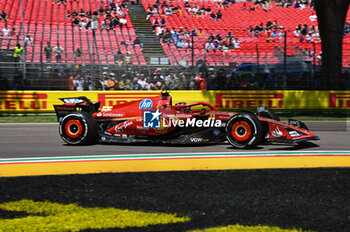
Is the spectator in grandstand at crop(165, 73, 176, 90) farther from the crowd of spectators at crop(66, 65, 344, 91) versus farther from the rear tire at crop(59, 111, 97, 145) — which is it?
the rear tire at crop(59, 111, 97, 145)

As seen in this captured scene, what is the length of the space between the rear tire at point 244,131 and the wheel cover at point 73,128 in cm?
264

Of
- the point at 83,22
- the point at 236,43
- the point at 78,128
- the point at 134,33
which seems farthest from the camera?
the point at 83,22

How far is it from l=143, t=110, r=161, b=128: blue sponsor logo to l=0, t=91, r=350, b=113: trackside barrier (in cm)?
647

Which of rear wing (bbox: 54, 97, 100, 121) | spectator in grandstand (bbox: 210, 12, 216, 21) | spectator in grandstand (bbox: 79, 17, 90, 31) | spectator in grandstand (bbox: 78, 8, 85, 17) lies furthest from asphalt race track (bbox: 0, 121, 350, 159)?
spectator in grandstand (bbox: 210, 12, 216, 21)

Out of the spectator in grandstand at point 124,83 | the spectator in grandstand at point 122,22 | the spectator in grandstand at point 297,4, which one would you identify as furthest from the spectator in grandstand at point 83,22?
the spectator in grandstand at point 297,4

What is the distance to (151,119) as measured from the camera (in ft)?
25.7

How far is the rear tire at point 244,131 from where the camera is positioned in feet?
24.2

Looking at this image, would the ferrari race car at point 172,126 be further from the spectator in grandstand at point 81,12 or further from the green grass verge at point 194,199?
the spectator in grandstand at point 81,12

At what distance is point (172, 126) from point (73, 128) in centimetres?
180

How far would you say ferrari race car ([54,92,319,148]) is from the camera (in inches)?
295

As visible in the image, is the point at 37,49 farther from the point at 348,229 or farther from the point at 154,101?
the point at 348,229

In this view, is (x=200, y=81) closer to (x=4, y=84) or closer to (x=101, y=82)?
(x=101, y=82)

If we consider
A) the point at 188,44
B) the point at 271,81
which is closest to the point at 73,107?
the point at 188,44

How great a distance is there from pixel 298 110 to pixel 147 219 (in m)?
12.1
